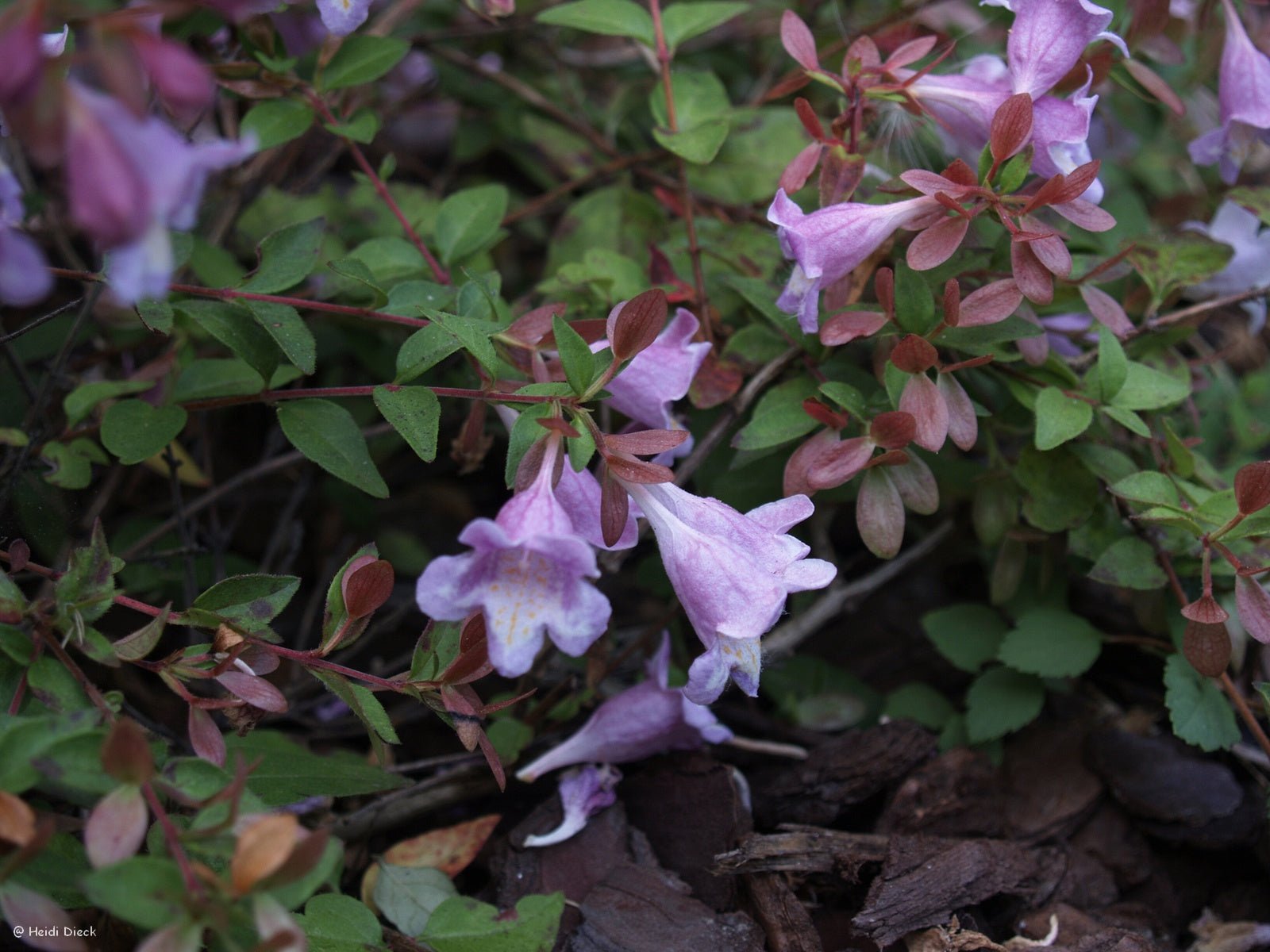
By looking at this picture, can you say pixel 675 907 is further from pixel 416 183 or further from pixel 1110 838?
pixel 416 183

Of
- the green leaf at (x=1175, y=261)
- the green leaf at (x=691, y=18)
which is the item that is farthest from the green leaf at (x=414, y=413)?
the green leaf at (x=1175, y=261)

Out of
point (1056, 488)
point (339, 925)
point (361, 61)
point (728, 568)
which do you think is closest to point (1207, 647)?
point (1056, 488)

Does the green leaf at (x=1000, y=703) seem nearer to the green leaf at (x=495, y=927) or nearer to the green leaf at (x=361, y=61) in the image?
the green leaf at (x=495, y=927)

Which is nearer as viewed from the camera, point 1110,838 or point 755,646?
point 755,646

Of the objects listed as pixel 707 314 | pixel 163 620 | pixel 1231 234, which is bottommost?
pixel 1231 234

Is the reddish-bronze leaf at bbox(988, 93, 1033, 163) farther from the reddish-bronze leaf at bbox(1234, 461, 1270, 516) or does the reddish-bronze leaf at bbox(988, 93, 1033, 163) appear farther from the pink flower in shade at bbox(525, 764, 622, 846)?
the pink flower in shade at bbox(525, 764, 622, 846)

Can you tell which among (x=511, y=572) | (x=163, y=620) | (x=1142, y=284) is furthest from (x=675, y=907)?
(x=1142, y=284)
